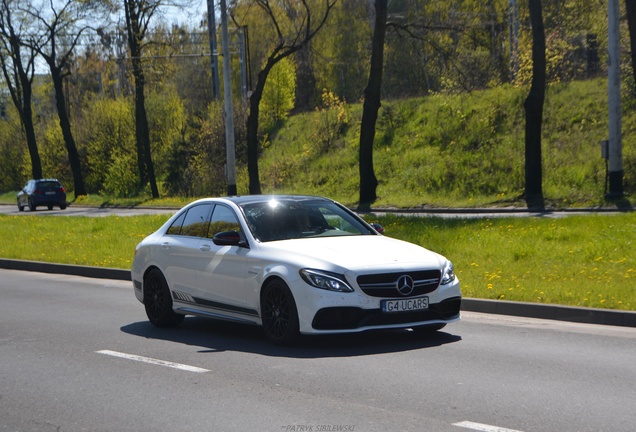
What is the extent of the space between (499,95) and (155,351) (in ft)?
121

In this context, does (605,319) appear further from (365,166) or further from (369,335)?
(365,166)

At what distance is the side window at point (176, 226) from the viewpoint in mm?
11711

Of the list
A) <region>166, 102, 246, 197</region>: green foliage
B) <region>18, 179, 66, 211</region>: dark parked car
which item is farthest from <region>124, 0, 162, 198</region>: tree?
<region>18, 179, 66, 211</region>: dark parked car

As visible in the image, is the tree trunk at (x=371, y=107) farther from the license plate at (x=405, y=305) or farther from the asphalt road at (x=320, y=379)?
the license plate at (x=405, y=305)

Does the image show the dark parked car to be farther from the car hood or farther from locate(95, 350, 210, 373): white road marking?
the car hood

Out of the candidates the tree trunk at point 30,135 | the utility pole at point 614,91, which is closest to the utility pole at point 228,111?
the utility pole at point 614,91

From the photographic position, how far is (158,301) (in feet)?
38.0

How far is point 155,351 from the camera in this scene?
9.87 metres

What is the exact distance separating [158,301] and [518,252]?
676 cm

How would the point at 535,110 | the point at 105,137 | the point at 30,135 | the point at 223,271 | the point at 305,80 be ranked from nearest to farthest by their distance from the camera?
the point at 223,271 → the point at 535,110 → the point at 30,135 → the point at 105,137 → the point at 305,80

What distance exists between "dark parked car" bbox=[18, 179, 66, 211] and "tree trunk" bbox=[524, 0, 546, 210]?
29252mm

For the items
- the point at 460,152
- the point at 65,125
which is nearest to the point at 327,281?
the point at 460,152

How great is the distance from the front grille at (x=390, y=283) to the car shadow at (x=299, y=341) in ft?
1.83

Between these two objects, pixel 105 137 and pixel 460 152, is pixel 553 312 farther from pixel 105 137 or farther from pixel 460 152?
pixel 105 137
